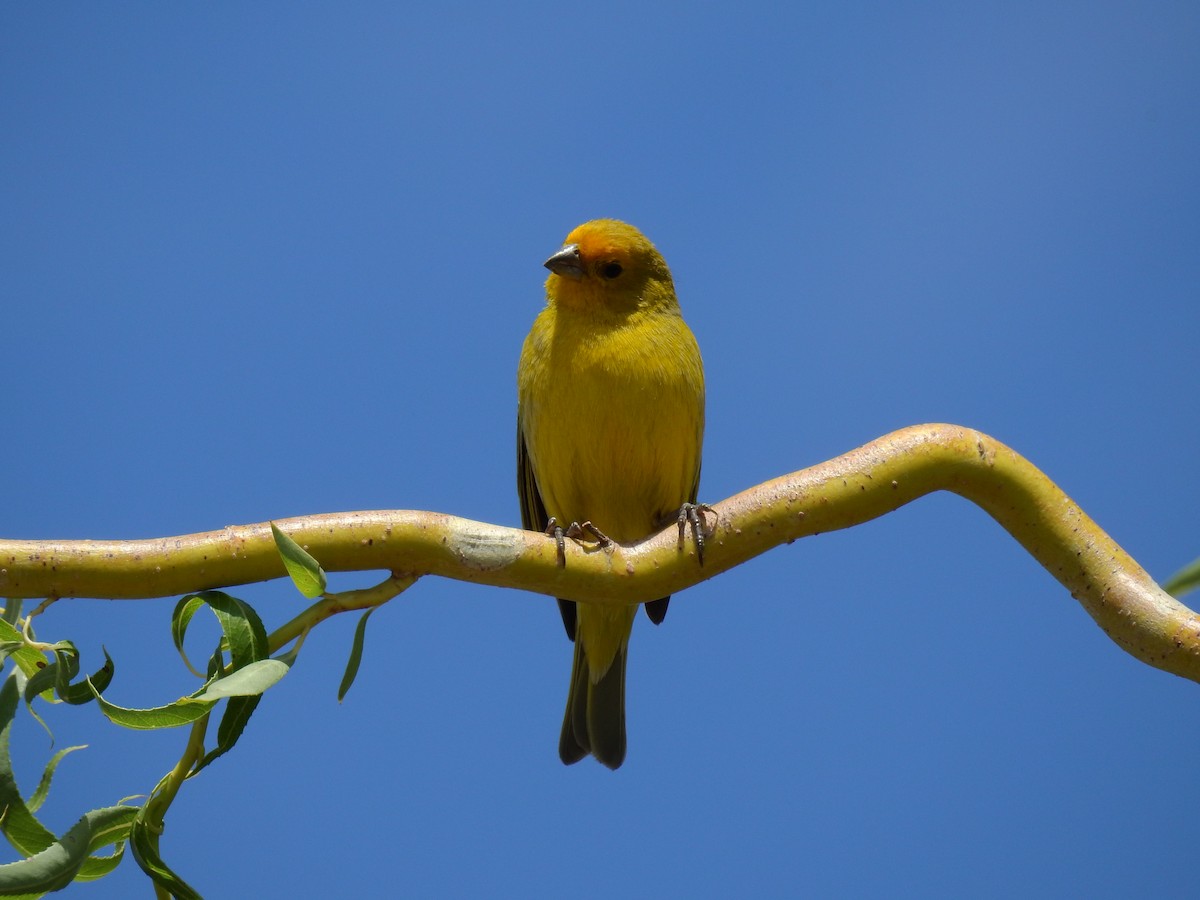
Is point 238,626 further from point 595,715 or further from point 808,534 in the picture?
point 595,715

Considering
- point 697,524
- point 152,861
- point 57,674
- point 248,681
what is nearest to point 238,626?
point 248,681

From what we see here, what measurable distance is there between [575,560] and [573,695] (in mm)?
2013

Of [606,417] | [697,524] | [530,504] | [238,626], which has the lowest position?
[238,626]

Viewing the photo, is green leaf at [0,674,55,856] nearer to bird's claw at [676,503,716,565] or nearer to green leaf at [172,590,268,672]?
green leaf at [172,590,268,672]

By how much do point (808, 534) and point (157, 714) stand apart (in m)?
1.45

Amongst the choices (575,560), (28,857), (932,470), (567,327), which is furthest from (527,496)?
(28,857)

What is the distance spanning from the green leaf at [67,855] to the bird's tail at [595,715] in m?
2.25

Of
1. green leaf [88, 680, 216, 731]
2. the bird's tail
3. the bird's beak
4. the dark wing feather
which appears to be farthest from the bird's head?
green leaf [88, 680, 216, 731]

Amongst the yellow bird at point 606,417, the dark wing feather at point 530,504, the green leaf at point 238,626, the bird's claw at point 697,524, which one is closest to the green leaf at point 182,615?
the green leaf at point 238,626

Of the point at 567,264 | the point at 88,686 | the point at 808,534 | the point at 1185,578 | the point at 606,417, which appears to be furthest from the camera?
the point at 567,264

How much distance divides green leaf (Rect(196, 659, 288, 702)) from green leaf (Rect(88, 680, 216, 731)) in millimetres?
28

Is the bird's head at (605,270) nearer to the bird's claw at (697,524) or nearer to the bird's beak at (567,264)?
the bird's beak at (567,264)

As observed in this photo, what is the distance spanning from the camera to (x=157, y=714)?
2262 mm

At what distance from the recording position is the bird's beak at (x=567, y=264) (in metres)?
4.16
